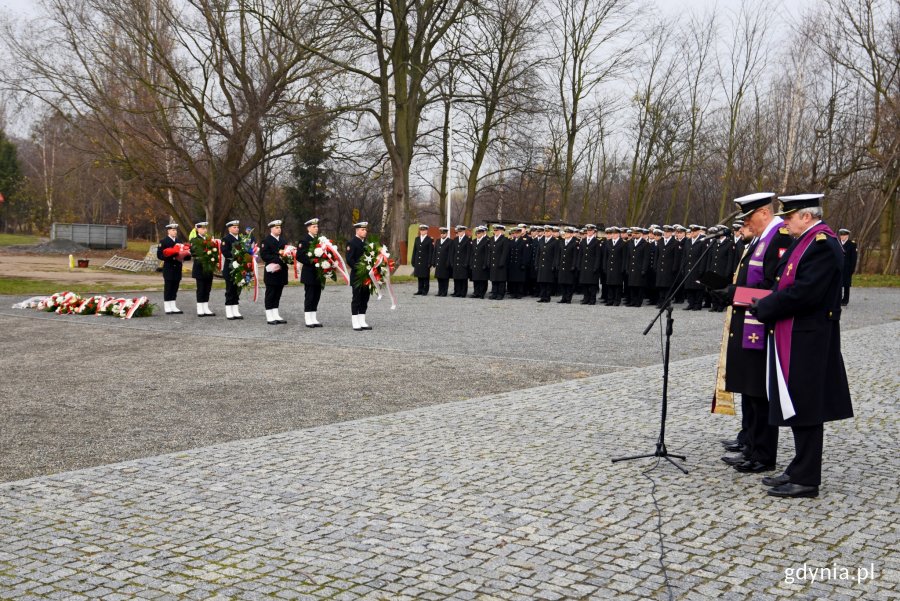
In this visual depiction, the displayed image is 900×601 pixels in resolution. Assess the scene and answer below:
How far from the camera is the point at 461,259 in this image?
24453 mm

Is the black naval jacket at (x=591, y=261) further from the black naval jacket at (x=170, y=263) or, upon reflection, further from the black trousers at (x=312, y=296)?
the black naval jacket at (x=170, y=263)

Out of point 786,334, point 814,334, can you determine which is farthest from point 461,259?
point 814,334

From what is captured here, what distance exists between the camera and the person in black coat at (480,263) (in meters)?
24.3

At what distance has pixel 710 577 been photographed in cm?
426

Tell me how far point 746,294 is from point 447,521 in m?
2.68

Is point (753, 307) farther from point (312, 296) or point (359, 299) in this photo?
point (312, 296)

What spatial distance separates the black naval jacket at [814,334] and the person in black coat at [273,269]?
1120 cm

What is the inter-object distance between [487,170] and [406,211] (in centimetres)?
1259

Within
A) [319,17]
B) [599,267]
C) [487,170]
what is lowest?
[599,267]

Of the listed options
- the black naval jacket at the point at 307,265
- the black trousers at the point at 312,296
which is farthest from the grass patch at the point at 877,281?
the black naval jacket at the point at 307,265

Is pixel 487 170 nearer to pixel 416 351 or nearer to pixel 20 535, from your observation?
pixel 416 351

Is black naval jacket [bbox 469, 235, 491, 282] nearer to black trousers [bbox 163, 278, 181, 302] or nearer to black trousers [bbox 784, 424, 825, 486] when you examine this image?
black trousers [bbox 163, 278, 181, 302]

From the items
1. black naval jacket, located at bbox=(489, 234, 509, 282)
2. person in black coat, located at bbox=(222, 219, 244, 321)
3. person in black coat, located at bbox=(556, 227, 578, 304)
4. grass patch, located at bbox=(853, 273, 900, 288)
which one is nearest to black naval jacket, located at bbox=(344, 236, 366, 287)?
person in black coat, located at bbox=(222, 219, 244, 321)

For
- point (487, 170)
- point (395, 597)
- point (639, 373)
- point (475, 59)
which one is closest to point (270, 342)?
point (639, 373)
